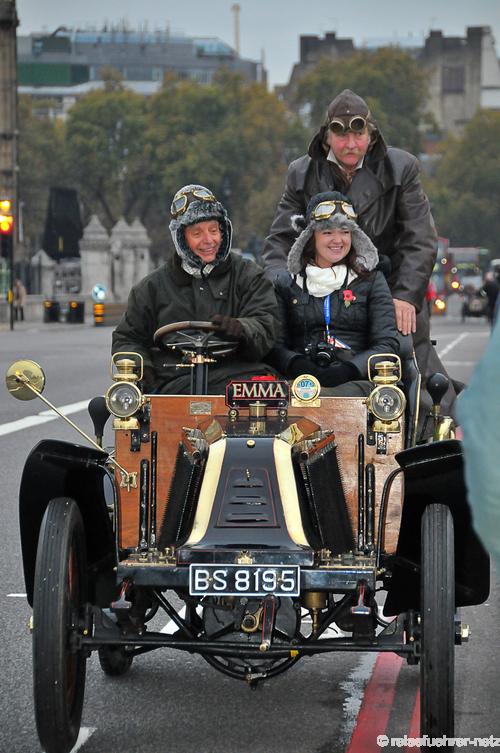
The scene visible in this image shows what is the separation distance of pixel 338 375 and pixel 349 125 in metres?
1.86

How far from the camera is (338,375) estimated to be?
7191mm

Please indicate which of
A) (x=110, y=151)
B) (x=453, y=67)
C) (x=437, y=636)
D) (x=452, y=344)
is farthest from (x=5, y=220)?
(x=453, y=67)

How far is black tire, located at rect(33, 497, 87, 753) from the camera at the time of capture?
5.33 metres

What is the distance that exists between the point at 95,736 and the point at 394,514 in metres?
1.34

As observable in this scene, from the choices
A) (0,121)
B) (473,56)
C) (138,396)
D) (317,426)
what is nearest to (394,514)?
(317,426)

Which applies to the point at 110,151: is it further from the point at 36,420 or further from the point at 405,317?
the point at 405,317

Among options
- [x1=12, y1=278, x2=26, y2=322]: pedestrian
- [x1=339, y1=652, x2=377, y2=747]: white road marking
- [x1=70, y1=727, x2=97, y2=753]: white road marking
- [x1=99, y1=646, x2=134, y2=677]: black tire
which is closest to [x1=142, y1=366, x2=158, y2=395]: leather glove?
[x1=99, y1=646, x2=134, y2=677]: black tire

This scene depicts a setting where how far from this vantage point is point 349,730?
5.97 m

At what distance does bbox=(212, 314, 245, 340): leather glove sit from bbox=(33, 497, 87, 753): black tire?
131cm

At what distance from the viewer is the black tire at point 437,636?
5285 millimetres

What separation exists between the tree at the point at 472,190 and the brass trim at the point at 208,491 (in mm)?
131117

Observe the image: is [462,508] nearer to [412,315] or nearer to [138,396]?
[138,396]

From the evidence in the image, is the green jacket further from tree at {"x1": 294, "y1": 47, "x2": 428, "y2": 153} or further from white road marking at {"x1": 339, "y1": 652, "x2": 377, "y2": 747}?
tree at {"x1": 294, "y1": 47, "x2": 428, "y2": 153}

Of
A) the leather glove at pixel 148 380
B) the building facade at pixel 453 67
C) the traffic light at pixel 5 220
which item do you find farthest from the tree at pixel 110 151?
the leather glove at pixel 148 380
